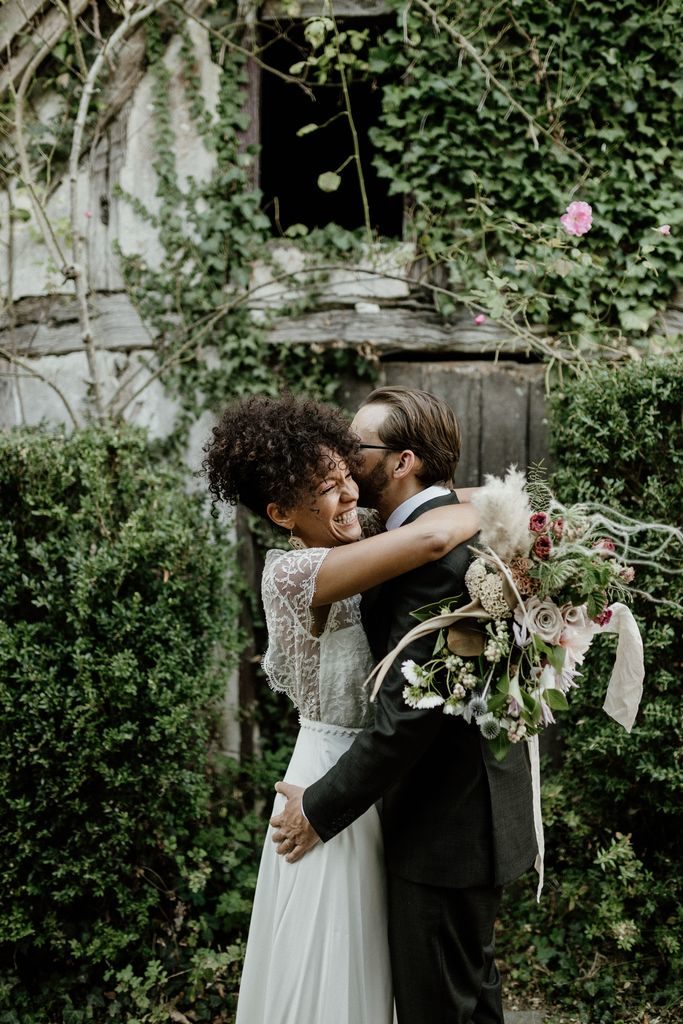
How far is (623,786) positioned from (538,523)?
2.12m

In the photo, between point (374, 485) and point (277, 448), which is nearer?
point (277, 448)

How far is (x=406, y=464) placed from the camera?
227 cm

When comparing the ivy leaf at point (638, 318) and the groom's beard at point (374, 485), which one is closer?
the groom's beard at point (374, 485)

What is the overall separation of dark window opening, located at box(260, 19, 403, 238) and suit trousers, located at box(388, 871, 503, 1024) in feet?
14.5

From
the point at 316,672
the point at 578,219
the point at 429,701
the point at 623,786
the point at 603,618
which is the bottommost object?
the point at 623,786

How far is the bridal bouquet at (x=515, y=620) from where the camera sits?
1.84 meters

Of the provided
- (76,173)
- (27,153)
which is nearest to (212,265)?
(76,173)

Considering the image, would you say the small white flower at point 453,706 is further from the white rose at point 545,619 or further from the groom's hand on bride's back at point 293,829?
the groom's hand on bride's back at point 293,829

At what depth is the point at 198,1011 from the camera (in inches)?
130

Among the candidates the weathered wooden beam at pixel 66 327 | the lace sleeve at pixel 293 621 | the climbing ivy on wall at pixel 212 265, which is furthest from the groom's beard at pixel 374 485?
the weathered wooden beam at pixel 66 327

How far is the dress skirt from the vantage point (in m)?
2.10

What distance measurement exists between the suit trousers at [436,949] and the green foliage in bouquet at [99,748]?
1483 mm

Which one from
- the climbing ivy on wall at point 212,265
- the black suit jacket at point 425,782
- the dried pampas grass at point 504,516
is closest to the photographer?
the dried pampas grass at point 504,516

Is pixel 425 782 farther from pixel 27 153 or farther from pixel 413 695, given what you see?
pixel 27 153
